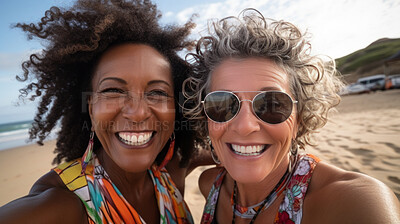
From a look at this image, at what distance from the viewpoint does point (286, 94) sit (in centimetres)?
168

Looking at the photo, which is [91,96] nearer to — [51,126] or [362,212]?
[51,126]

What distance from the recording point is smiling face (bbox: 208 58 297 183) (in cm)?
168

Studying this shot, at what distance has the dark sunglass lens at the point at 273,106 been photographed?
5.41 feet

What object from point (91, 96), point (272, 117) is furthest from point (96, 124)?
point (272, 117)

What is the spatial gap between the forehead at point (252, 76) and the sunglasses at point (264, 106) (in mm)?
60

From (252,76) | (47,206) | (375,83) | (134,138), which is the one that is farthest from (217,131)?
(375,83)

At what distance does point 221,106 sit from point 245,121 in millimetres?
225

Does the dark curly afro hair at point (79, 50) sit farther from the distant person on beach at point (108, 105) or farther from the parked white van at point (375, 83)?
the parked white van at point (375, 83)

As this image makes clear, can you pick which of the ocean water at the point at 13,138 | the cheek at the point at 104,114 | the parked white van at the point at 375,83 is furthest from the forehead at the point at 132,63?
the parked white van at the point at 375,83

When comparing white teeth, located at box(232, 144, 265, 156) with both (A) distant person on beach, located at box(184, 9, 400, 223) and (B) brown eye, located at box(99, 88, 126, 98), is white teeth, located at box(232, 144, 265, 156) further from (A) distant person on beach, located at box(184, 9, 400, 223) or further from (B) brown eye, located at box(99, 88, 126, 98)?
(B) brown eye, located at box(99, 88, 126, 98)

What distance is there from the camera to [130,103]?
6.18 feet

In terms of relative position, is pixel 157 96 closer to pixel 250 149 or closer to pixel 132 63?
pixel 132 63

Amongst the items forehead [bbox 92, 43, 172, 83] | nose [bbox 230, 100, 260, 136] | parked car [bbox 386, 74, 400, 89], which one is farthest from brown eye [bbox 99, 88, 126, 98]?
parked car [bbox 386, 74, 400, 89]

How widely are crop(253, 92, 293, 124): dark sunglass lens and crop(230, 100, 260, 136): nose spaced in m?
0.05
